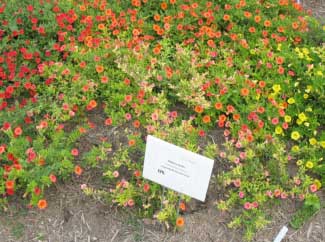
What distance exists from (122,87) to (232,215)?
4.54 feet

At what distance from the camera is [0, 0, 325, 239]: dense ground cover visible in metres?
3.47

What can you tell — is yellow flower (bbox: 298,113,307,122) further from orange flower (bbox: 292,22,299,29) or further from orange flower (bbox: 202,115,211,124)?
orange flower (bbox: 292,22,299,29)

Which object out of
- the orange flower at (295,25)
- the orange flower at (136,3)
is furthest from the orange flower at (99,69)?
the orange flower at (295,25)

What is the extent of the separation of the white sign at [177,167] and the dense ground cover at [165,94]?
1.07 feet

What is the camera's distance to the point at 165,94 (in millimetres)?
4090

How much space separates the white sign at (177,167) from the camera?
2.84 meters

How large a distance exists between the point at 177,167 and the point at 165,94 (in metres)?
1.27

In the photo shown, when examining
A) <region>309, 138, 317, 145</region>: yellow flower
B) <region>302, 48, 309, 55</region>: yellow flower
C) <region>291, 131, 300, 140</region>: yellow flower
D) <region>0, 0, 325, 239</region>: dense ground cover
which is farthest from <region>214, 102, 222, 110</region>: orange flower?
<region>302, 48, 309, 55</region>: yellow flower

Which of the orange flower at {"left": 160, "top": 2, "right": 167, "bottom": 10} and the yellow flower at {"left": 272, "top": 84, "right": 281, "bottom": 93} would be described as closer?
the yellow flower at {"left": 272, "top": 84, "right": 281, "bottom": 93}

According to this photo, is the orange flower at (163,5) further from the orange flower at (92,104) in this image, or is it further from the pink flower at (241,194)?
the pink flower at (241,194)

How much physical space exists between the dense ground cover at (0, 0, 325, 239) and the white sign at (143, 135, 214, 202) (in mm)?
325

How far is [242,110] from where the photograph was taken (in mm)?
3889

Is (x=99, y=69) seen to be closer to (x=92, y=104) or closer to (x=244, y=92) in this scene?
(x=92, y=104)

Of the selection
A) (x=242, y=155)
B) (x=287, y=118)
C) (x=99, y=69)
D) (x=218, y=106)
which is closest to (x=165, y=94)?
(x=218, y=106)
